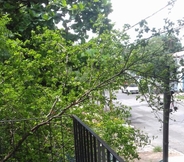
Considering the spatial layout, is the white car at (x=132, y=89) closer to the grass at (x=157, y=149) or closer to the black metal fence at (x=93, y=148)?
the black metal fence at (x=93, y=148)

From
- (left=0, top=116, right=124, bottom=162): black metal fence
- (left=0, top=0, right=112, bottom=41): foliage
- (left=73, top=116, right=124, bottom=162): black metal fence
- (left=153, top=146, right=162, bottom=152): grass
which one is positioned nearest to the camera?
(left=73, top=116, right=124, bottom=162): black metal fence

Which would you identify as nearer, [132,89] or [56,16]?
[132,89]

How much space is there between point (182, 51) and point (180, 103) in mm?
328

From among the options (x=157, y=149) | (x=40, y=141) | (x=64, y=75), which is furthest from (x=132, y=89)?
(x=157, y=149)

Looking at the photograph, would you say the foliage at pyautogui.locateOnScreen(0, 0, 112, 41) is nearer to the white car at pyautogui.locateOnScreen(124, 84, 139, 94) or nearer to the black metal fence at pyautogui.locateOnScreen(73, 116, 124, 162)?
the white car at pyautogui.locateOnScreen(124, 84, 139, 94)

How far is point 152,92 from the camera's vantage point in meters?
1.46

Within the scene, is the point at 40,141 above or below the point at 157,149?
above

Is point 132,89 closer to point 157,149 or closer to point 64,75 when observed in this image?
point 64,75

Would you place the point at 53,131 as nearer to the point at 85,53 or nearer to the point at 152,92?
the point at 85,53

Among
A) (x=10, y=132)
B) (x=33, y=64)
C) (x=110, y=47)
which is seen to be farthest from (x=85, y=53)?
(x=10, y=132)

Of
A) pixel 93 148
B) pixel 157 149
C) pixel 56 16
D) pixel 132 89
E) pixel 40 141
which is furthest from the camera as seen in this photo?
pixel 157 149

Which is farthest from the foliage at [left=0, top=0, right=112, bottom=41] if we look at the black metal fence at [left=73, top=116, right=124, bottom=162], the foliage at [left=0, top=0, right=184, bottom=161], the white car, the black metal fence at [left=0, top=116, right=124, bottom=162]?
the black metal fence at [left=73, top=116, right=124, bottom=162]

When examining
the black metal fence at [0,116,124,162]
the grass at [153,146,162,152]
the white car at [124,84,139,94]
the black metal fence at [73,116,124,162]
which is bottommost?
the grass at [153,146,162,152]

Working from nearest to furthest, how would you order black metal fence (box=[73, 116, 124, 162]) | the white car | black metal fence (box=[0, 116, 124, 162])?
black metal fence (box=[73, 116, 124, 162]) < the white car < black metal fence (box=[0, 116, 124, 162])
